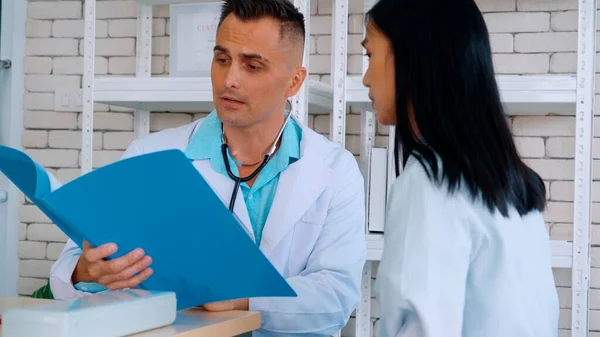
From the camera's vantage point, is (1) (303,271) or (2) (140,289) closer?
(2) (140,289)

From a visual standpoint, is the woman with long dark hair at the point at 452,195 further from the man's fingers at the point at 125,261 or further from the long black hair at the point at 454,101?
the man's fingers at the point at 125,261

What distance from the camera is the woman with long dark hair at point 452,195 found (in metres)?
1.03

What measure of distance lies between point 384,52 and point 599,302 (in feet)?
6.63

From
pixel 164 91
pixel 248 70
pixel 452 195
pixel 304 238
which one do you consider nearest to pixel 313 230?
pixel 304 238

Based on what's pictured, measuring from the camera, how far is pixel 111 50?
3.30m

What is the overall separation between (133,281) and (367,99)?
4.92 ft

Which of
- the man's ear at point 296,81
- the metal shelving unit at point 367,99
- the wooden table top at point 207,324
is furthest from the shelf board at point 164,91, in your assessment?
the wooden table top at point 207,324

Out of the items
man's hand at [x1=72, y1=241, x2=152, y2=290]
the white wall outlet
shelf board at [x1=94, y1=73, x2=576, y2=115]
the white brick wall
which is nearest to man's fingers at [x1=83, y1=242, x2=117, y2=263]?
man's hand at [x1=72, y1=241, x2=152, y2=290]

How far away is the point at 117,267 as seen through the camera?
1.20 m

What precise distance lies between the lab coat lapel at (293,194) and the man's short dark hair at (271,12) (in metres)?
0.30

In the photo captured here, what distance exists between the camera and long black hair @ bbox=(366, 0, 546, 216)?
1084 mm

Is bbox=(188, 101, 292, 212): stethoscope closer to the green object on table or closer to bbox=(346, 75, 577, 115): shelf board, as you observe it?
bbox=(346, 75, 577, 115): shelf board

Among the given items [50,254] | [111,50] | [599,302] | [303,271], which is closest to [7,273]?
[50,254]

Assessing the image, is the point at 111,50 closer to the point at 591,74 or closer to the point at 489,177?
the point at 591,74
